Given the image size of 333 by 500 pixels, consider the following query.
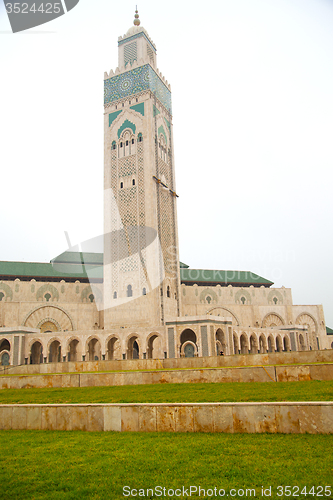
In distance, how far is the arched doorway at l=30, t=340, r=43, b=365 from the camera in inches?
1182

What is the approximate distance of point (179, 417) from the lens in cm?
549

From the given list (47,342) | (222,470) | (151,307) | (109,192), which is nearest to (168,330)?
(151,307)

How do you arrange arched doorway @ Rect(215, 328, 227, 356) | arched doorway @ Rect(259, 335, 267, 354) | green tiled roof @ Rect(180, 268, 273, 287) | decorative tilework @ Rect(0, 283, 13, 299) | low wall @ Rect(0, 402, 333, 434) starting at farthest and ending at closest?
green tiled roof @ Rect(180, 268, 273, 287)
arched doorway @ Rect(259, 335, 267, 354)
decorative tilework @ Rect(0, 283, 13, 299)
arched doorway @ Rect(215, 328, 227, 356)
low wall @ Rect(0, 402, 333, 434)

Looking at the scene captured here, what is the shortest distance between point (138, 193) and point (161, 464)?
2795 centimetres

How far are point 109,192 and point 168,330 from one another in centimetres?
1263

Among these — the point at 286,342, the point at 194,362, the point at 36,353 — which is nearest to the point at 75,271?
the point at 36,353

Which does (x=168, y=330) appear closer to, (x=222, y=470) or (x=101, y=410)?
(x=101, y=410)

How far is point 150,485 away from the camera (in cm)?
341

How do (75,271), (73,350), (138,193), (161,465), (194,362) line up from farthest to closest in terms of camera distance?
(75,271)
(138,193)
(73,350)
(194,362)
(161,465)

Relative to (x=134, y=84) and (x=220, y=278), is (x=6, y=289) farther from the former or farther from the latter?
(x=220, y=278)

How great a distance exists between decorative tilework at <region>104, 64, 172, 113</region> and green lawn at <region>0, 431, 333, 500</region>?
31.4m

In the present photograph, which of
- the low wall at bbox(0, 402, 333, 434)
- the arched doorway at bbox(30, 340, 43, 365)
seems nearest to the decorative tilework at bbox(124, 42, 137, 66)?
the arched doorway at bbox(30, 340, 43, 365)

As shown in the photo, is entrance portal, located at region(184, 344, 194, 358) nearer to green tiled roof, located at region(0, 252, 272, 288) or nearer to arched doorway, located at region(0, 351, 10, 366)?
arched doorway, located at region(0, 351, 10, 366)

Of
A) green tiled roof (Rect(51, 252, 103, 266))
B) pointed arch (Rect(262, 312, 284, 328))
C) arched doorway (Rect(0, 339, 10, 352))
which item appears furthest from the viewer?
pointed arch (Rect(262, 312, 284, 328))
